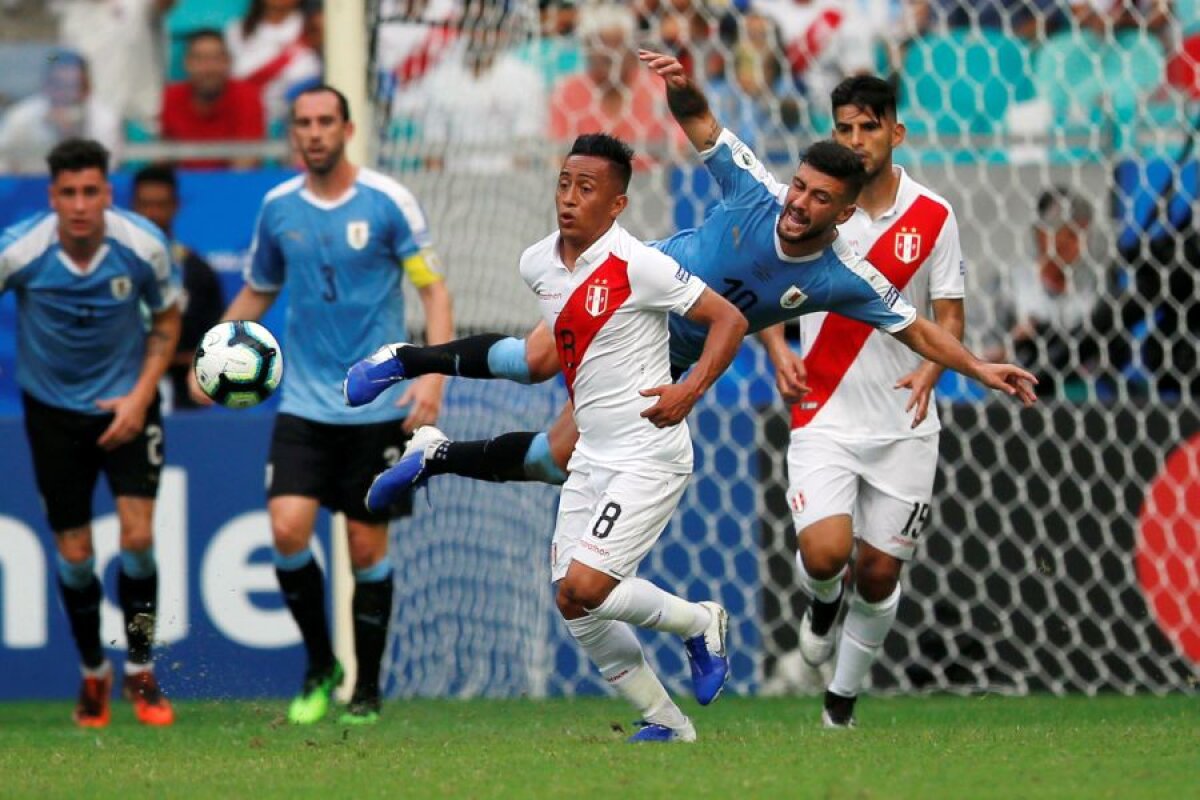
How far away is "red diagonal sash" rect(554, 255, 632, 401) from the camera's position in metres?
6.55

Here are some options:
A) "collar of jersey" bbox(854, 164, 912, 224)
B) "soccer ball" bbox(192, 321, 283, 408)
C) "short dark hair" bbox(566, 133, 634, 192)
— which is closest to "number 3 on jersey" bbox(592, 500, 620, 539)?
"short dark hair" bbox(566, 133, 634, 192)

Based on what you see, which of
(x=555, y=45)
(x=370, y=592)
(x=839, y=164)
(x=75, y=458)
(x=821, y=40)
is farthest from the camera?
(x=821, y=40)

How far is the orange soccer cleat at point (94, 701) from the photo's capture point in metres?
8.85

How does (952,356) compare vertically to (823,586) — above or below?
above

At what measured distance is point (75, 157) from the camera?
8.68 m

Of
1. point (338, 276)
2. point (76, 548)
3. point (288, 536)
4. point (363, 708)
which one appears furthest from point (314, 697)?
point (338, 276)

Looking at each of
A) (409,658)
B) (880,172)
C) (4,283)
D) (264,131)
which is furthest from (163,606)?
(880,172)

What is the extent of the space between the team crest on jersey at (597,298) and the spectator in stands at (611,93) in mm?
4380

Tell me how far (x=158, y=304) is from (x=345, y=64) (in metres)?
1.49

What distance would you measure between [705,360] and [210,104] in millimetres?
7082

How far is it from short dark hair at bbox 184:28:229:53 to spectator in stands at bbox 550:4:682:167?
2.87 m

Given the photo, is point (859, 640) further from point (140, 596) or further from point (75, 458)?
point (75, 458)

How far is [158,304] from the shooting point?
356 inches

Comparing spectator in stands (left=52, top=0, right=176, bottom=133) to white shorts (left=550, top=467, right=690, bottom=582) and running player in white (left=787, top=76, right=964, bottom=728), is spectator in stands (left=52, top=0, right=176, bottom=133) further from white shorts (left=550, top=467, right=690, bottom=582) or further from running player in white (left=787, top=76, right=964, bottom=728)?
white shorts (left=550, top=467, right=690, bottom=582)
